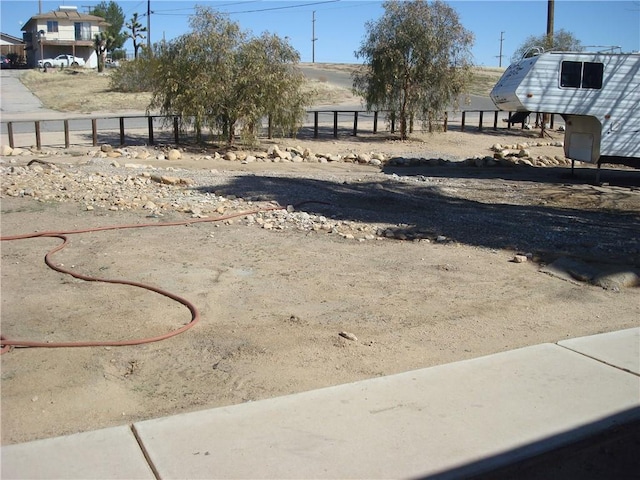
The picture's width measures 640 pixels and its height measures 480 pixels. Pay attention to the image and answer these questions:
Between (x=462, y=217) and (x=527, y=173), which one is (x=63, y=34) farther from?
(x=462, y=217)

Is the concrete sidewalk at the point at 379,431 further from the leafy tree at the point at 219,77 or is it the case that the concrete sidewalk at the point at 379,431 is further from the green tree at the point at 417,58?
the green tree at the point at 417,58

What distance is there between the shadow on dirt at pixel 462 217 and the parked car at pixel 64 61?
2547 inches

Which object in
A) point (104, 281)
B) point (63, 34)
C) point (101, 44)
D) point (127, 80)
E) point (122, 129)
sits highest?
point (63, 34)

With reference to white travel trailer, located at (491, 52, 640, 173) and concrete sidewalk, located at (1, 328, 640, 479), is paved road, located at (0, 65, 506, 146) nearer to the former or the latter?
white travel trailer, located at (491, 52, 640, 173)

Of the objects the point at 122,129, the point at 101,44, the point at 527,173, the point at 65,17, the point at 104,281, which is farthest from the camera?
the point at 65,17

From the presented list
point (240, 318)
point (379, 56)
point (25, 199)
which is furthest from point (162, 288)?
point (379, 56)

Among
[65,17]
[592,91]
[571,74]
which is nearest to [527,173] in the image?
[592,91]

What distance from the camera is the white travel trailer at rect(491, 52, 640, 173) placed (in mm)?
16281

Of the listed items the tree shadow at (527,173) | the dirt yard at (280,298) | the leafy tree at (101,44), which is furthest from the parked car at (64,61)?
the dirt yard at (280,298)

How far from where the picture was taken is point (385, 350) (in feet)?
18.2

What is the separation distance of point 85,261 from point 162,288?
141cm

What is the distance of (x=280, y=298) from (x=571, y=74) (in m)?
12.3

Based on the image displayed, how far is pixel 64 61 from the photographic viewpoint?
249ft

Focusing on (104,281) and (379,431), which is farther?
(104,281)
